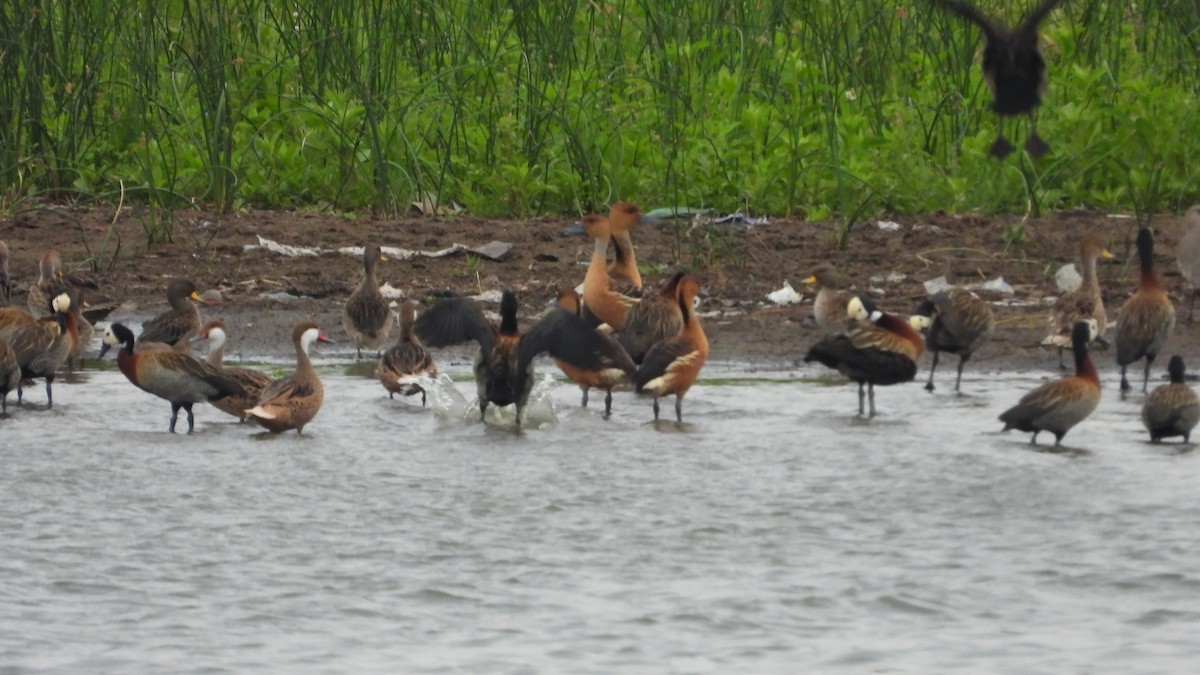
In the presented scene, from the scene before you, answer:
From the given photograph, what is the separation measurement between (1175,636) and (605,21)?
43.3 ft

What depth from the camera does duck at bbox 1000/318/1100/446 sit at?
8.76 metres

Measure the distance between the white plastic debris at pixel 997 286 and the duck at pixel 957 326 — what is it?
2.02m

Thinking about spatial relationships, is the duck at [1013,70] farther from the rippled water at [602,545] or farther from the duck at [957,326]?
the duck at [957,326]

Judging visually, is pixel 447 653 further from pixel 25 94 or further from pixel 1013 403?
pixel 25 94

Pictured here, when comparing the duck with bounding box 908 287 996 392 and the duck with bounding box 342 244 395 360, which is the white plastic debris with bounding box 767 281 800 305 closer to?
the duck with bounding box 908 287 996 392

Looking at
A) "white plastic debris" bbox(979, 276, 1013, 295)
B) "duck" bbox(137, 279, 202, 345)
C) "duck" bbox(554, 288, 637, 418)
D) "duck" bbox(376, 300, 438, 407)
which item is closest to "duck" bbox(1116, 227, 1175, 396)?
"white plastic debris" bbox(979, 276, 1013, 295)

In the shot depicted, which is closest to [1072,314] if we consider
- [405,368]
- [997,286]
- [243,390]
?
[997,286]

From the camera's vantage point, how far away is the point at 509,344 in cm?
970

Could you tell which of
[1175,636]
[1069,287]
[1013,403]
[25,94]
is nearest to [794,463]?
[1013,403]

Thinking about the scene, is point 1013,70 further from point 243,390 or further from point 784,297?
point 784,297

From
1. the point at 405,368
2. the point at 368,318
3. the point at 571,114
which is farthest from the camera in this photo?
the point at 571,114

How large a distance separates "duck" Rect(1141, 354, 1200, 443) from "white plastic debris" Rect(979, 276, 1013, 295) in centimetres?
388

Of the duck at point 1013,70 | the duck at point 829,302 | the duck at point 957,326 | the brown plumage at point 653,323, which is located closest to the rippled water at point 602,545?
the duck at point 957,326

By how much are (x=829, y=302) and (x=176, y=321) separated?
3769 mm
